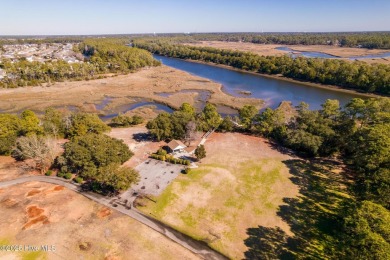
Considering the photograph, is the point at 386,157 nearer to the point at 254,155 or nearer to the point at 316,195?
the point at 316,195

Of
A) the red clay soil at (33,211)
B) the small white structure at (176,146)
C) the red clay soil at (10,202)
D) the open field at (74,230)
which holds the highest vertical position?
the small white structure at (176,146)

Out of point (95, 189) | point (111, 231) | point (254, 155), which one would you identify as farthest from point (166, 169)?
point (254, 155)

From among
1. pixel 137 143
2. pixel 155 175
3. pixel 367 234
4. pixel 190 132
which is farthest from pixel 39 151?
pixel 367 234

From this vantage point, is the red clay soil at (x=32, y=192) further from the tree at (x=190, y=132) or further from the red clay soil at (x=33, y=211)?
the tree at (x=190, y=132)

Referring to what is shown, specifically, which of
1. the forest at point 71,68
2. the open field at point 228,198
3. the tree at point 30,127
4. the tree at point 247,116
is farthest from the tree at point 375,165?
the forest at point 71,68

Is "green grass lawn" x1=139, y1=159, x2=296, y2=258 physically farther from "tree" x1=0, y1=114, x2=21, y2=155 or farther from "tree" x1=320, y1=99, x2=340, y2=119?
"tree" x1=0, y1=114, x2=21, y2=155

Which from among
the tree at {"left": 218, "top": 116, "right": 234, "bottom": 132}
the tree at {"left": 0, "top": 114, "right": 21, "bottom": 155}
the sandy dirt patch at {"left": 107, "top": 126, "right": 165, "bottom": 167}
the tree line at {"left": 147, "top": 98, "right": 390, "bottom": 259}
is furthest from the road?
the tree at {"left": 218, "top": 116, "right": 234, "bottom": 132}
